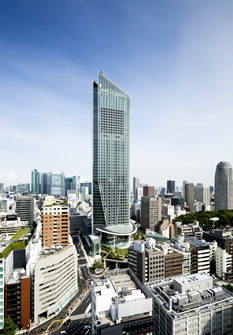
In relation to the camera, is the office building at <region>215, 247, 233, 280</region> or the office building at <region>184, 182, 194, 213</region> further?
the office building at <region>184, 182, 194, 213</region>

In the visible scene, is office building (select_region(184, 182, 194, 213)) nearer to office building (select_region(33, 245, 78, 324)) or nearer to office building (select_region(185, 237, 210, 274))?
office building (select_region(185, 237, 210, 274))

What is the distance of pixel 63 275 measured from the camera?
156 feet

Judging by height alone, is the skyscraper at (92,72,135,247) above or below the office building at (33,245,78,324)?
above

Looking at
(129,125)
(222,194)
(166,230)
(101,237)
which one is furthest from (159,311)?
(222,194)

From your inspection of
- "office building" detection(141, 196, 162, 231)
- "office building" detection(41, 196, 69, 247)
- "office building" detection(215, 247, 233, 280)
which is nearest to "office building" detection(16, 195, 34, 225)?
"office building" detection(41, 196, 69, 247)

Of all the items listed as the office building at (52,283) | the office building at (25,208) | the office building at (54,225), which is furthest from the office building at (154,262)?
the office building at (25,208)

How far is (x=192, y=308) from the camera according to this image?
100 ft

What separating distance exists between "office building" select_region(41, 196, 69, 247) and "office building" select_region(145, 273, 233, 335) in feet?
144

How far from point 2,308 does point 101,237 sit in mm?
49470

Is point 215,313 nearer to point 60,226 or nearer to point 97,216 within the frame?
point 60,226

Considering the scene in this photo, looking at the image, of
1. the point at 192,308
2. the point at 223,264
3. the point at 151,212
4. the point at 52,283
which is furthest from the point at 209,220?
the point at 52,283

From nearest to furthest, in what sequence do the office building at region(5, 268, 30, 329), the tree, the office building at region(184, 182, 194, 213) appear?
the tree → the office building at region(5, 268, 30, 329) → the office building at region(184, 182, 194, 213)

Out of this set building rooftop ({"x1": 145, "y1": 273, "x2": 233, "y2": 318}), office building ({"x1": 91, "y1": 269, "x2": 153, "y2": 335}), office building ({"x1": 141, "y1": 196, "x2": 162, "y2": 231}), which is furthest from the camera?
office building ({"x1": 141, "y1": 196, "x2": 162, "y2": 231})

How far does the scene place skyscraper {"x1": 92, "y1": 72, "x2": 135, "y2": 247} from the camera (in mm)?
87312
